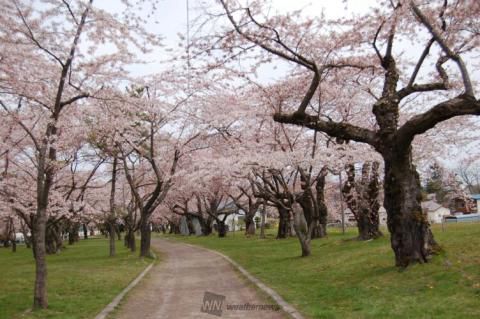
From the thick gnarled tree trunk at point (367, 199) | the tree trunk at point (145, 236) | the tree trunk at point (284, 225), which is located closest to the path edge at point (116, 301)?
the tree trunk at point (145, 236)

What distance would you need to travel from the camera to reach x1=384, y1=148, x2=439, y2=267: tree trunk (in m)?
10.9

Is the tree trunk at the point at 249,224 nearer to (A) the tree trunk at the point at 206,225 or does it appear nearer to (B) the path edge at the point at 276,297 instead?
(A) the tree trunk at the point at 206,225

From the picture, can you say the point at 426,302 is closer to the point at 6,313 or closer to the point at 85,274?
the point at 6,313

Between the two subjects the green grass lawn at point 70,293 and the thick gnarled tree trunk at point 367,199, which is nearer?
the green grass lawn at point 70,293

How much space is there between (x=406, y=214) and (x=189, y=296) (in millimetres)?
5461

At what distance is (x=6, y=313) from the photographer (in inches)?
372

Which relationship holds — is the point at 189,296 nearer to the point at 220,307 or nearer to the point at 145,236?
the point at 220,307

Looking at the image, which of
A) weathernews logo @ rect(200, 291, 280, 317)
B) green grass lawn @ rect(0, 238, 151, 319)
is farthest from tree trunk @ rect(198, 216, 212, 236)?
weathernews logo @ rect(200, 291, 280, 317)

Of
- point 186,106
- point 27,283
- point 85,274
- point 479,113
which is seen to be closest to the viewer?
point 479,113

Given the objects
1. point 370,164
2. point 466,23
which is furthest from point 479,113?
point 370,164

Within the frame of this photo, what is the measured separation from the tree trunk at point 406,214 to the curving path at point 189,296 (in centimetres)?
358

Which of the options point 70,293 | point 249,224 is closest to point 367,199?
point 70,293

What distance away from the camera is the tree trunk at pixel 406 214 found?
10914 millimetres

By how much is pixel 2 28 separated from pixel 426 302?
32.0 feet
